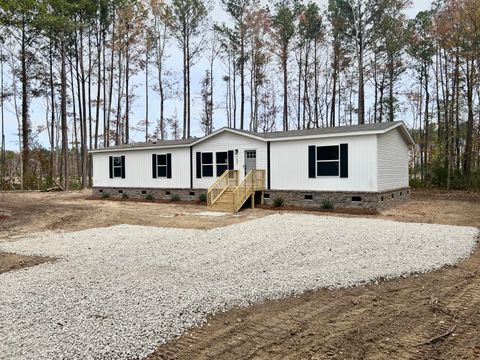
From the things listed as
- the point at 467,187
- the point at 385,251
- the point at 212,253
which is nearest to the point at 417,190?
the point at 467,187

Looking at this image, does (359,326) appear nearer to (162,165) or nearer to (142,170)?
(162,165)

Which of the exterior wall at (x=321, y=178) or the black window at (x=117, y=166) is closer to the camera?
the exterior wall at (x=321, y=178)

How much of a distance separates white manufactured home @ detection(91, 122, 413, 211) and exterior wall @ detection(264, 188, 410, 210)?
36 millimetres

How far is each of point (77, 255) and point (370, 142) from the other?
10749 millimetres

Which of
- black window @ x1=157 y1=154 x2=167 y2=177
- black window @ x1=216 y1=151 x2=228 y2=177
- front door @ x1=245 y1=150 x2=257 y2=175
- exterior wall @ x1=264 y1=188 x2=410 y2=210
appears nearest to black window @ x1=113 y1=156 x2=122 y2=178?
black window @ x1=157 y1=154 x2=167 y2=177

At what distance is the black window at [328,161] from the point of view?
13.8 metres

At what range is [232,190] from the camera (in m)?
15.0

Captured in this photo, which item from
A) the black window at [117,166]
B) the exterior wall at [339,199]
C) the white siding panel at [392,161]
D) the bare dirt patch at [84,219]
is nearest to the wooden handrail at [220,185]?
the bare dirt patch at [84,219]

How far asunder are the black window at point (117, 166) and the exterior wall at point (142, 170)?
24 cm

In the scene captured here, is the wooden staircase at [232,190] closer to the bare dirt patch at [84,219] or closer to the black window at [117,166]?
the bare dirt patch at [84,219]

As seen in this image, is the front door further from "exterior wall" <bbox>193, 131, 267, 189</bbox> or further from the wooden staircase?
the wooden staircase

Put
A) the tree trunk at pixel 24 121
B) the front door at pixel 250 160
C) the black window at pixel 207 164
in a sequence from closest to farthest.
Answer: the front door at pixel 250 160, the black window at pixel 207 164, the tree trunk at pixel 24 121

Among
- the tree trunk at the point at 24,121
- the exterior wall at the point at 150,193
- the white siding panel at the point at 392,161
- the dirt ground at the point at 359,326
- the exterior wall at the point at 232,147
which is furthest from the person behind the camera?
the tree trunk at the point at 24,121

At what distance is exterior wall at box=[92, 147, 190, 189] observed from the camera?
1795 cm
